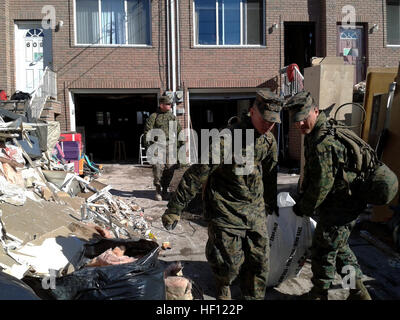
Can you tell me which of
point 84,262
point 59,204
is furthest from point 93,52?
point 84,262

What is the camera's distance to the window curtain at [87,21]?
12461mm

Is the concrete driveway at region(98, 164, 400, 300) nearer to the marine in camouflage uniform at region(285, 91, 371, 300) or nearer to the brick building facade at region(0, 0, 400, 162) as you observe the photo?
the marine in camouflage uniform at region(285, 91, 371, 300)

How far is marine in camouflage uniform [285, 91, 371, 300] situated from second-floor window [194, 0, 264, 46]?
1041 cm

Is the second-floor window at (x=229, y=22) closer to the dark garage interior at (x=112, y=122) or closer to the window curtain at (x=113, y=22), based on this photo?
the window curtain at (x=113, y=22)

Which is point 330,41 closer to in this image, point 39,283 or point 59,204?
point 59,204

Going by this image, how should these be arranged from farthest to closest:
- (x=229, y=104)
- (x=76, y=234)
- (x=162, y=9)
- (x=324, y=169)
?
(x=229, y=104), (x=162, y=9), (x=76, y=234), (x=324, y=169)

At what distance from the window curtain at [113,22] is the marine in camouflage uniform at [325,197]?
1080 centimetres

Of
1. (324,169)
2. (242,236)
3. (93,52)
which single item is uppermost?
(93,52)

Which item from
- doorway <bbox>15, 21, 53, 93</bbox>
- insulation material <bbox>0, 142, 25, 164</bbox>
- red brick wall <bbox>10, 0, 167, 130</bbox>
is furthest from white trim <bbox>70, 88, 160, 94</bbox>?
insulation material <bbox>0, 142, 25, 164</bbox>

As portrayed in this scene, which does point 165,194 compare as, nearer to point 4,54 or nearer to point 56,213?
point 56,213

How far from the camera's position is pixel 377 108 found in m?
5.61

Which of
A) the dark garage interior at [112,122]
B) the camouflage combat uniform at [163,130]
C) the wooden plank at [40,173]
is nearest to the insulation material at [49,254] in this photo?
the wooden plank at [40,173]

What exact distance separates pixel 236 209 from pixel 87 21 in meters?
11.6

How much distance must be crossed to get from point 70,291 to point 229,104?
15382 mm
